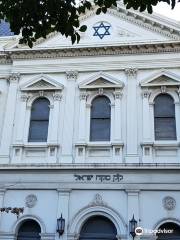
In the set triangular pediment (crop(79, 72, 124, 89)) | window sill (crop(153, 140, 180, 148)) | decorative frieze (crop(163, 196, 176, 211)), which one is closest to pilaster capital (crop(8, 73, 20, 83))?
triangular pediment (crop(79, 72, 124, 89))

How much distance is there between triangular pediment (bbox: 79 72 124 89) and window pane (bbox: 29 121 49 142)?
7.94ft

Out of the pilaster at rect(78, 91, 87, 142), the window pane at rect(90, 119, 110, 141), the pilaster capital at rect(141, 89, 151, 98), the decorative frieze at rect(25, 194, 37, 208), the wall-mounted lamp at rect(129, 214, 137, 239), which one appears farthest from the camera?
the pilaster capital at rect(141, 89, 151, 98)

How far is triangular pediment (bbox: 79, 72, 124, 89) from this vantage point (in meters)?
18.6

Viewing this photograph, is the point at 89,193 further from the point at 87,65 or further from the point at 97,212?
the point at 87,65

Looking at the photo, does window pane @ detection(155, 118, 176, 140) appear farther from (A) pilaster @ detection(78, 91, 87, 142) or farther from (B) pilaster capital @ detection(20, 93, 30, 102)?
(B) pilaster capital @ detection(20, 93, 30, 102)

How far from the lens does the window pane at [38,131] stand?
1836 cm

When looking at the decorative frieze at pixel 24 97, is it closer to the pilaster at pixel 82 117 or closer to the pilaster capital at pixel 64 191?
the pilaster at pixel 82 117

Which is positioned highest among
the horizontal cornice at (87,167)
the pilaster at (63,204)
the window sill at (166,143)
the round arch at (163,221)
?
the window sill at (166,143)

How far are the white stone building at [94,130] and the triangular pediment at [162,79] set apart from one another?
0.04m

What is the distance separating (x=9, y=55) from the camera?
1995 cm

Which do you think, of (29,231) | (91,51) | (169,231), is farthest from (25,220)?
(91,51)

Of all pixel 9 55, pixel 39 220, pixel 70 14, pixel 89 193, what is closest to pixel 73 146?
pixel 89 193

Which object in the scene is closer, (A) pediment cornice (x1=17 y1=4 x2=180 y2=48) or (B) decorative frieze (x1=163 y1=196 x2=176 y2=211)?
(B) decorative frieze (x1=163 y1=196 x2=176 y2=211)

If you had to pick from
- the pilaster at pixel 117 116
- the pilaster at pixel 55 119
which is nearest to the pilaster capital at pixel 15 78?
the pilaster at pixel 55 119
